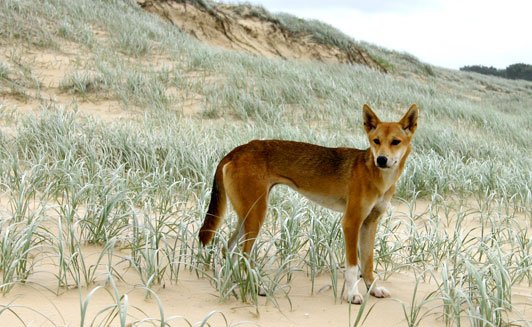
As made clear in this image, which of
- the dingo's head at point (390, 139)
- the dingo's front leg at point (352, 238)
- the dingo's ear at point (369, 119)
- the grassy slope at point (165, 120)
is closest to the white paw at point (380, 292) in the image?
the dingo's front leg at point (352, 238)

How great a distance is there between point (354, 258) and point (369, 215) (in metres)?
0.38

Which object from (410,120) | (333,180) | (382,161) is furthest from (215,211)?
(410,120)

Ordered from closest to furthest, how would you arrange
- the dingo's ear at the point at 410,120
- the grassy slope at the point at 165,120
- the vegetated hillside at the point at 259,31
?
the dingo's ear at the point at 410,120, the grassy slope at the point at 165,120, the vegetated hillside at the point at 259,31

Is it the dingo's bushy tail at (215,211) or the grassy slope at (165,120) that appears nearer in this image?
the dingo's bushy tail at (215,211)

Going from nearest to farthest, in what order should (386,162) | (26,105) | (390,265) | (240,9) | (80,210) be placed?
1. (386,162)
2. (390,265)
3. (80,210)
4. (26,105)
5. (240,9)

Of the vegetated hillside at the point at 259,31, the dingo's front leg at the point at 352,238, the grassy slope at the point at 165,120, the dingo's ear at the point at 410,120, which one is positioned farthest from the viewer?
the vegetated hillside at the point at 259,31

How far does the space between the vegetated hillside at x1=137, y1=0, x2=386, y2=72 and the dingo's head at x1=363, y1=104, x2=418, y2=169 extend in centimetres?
1833

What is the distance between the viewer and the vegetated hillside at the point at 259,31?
21516 mm

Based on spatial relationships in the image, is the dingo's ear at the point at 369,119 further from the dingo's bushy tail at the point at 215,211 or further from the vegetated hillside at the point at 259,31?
the vegetated hillside at the point at 259,31

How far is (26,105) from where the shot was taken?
33.0ft

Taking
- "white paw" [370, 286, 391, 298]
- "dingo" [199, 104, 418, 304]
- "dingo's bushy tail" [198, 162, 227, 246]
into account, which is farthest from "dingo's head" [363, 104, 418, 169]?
"dingo's bushy tail" [198, 162, 227, 246]

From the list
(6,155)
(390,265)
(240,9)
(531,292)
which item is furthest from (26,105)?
(240,9)

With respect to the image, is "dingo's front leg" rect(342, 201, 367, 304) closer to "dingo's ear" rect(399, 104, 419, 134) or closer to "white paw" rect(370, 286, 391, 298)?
"white paw" rect(370, 286, 391, 298)

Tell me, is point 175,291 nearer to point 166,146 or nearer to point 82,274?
point 82,274
